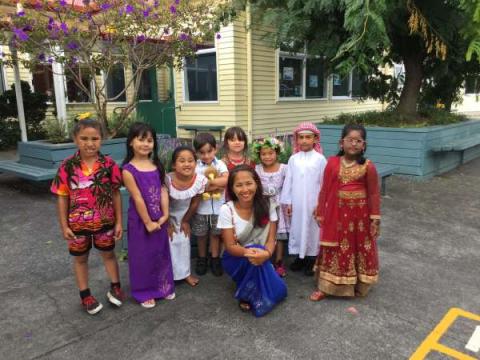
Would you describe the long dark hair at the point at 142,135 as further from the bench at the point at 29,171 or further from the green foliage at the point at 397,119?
the green foliage at the point at 397,119

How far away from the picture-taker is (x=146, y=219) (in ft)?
9.36

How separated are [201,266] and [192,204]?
67 centimetres

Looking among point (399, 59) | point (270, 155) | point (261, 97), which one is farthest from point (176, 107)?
point (270, 155)

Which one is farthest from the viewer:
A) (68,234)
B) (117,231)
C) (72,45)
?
(72,45)

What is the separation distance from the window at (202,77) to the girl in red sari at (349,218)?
8089mm

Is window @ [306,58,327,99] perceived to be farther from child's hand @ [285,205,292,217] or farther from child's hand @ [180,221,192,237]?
child's hand @ [180,221,192,237]

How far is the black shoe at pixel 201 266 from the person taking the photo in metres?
3.56

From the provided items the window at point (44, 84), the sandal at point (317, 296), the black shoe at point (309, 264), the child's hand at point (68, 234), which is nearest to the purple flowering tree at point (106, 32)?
the child's hand at point (68, 234)

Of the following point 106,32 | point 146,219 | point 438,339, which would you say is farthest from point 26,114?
point 438,339

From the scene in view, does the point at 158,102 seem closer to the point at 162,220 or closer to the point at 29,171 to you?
the point at 29,171

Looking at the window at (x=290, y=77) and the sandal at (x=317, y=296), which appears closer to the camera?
the sandal at (x=317, y=296)

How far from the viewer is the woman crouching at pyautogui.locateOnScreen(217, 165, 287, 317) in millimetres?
2816

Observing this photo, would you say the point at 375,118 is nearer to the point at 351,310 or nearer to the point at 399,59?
the point at 399,59

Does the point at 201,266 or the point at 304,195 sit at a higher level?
the point at 304,195
